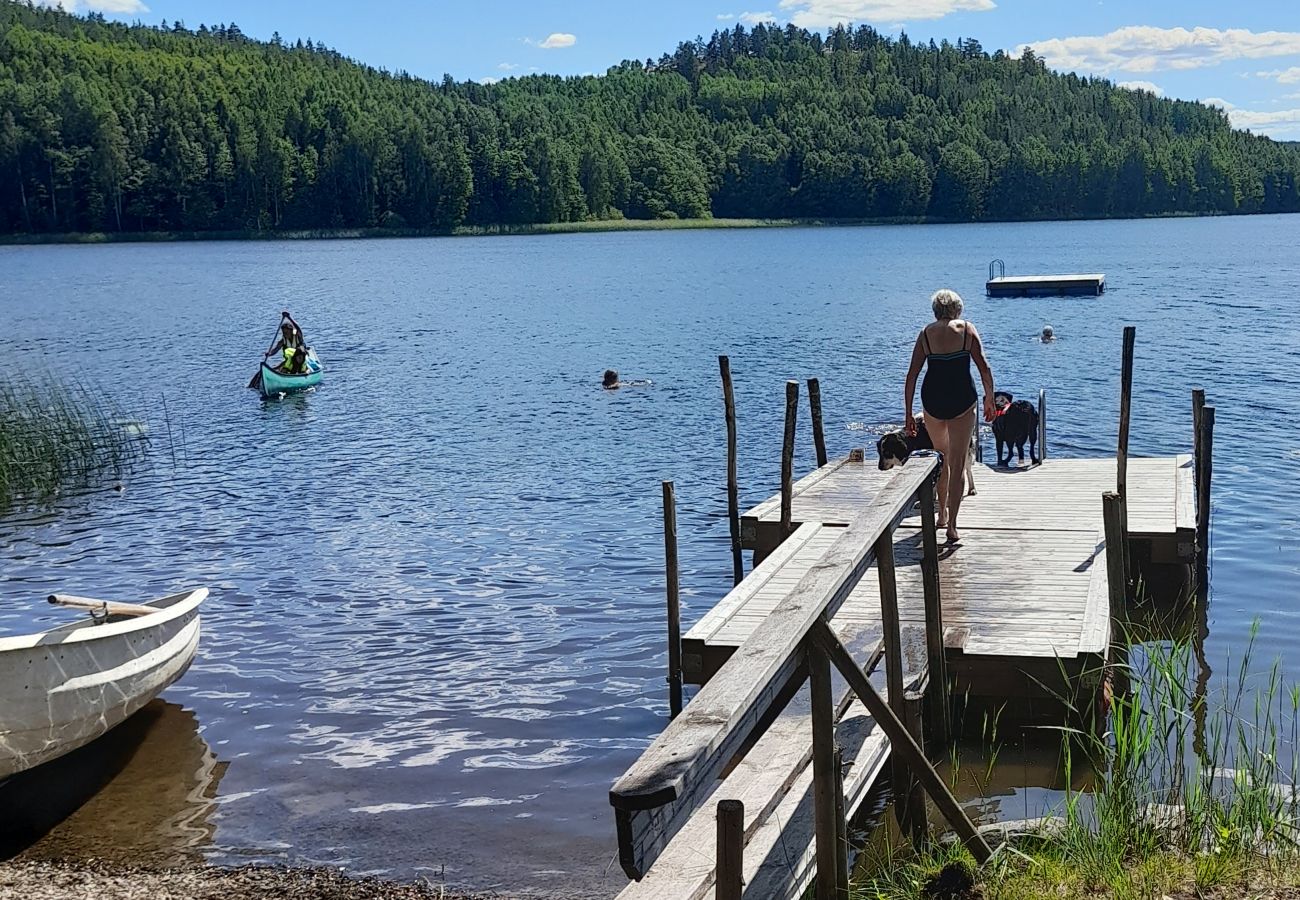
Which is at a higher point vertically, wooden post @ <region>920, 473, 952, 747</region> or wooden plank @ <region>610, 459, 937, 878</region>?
wooden plank @ <region>610, 459, 937, 878</region>

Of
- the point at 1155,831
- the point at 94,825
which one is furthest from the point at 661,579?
the point at 1155,831

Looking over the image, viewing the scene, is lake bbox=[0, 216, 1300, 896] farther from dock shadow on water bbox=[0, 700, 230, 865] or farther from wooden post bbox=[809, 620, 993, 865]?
wooden post bbox=[809, 620, 993, 865]

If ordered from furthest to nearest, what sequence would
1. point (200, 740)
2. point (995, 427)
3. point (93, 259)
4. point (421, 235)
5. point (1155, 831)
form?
point (421, 235) < point (93, 259) < point (995, 427) < point (200, 740) < point (1155, 831)

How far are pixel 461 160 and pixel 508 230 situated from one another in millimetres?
9312

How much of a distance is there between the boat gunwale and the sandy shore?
54.6 inches

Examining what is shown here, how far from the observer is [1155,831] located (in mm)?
5910

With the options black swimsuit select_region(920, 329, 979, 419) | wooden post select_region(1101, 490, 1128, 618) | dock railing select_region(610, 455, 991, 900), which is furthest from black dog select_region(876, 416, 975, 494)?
dock railing select_region(610, 455, 991, 900)

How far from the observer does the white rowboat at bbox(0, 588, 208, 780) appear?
8539 millimetres

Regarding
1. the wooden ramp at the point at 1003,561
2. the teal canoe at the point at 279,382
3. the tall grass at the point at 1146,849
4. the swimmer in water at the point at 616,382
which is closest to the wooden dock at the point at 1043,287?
the swimmer in water at the point at 616,382

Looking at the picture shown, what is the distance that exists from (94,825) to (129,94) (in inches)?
6173

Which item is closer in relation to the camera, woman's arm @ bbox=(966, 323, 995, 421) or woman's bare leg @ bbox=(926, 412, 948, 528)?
woman's arm @ bbox=(966, 323, 995, 421)

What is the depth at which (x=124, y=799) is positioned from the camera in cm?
927

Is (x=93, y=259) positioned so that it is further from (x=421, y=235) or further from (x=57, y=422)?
(x=57, y=422)

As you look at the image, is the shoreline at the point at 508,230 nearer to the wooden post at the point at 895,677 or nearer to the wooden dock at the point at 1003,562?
the wooden dock at the point at 1003,562
